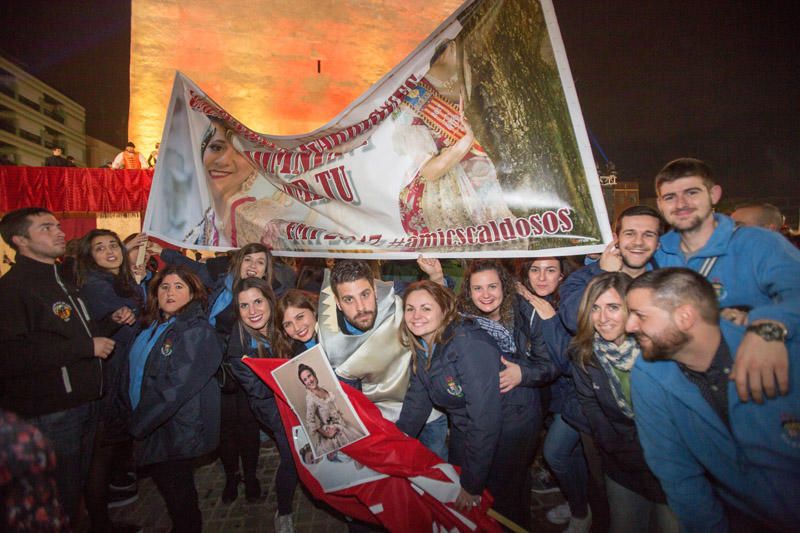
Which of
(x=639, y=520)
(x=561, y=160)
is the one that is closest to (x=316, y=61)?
(x=561, y=160)

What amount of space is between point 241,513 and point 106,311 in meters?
2.30

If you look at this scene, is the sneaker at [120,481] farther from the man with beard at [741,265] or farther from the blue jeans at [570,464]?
the man with beard at [741,265]

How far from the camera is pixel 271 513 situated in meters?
3.54

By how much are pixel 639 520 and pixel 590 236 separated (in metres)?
1.90

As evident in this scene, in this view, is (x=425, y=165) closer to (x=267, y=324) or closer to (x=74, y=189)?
(x=267, y=324)

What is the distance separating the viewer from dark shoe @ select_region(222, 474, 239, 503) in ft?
12.2

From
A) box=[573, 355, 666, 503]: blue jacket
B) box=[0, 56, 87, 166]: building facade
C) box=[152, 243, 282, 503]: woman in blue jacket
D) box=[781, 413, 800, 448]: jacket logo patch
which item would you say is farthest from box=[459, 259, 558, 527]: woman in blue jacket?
box=[0, 56, 87, 166]: building facade

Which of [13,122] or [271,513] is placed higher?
[13,122]

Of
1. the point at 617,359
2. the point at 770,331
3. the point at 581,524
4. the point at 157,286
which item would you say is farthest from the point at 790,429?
the point at 157,286

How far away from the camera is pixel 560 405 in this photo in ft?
10.3

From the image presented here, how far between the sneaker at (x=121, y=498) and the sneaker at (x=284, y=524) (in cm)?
181

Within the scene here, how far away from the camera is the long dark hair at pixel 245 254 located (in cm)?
365

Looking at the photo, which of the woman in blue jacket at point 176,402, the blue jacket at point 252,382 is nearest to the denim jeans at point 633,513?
the blue jacket at point 252,382

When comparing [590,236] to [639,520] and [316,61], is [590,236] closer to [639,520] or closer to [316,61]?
[639,520]
